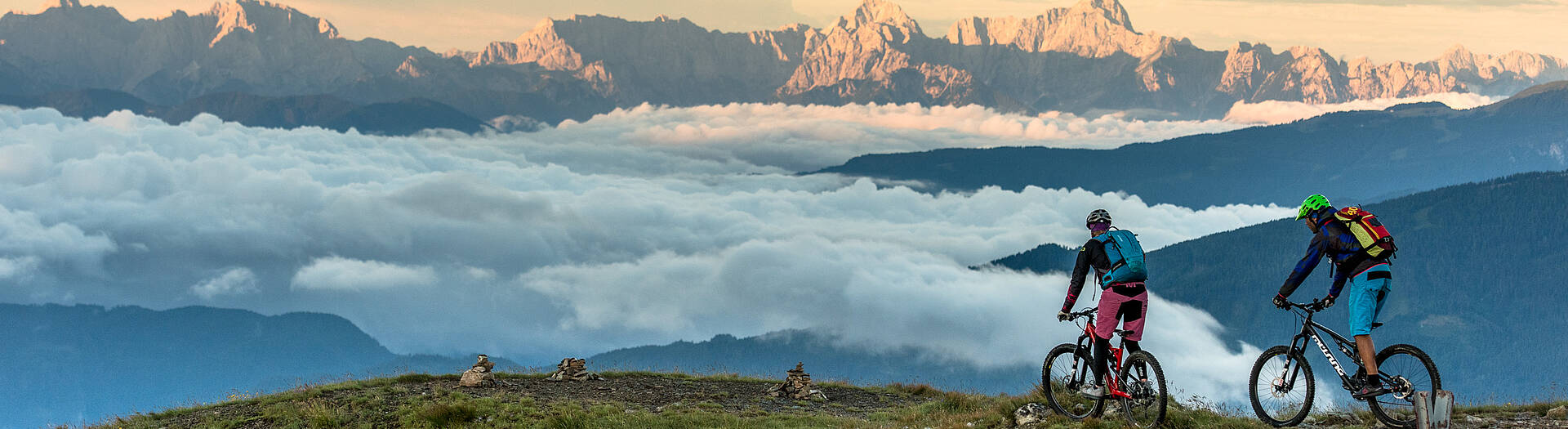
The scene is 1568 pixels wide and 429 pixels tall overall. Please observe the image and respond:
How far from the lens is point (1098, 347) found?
1351 centimetres

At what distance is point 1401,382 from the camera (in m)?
12.7

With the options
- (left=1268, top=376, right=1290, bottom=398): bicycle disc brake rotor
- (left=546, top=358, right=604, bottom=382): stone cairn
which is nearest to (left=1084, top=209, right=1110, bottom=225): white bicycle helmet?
(left=1268, top=376, right=1290, bottom=398): bicycle disc brake rotor

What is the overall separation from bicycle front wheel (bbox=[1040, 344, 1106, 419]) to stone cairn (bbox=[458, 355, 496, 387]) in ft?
40.9

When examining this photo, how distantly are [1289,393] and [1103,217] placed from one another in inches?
150

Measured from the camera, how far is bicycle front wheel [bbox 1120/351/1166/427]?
1296 cm

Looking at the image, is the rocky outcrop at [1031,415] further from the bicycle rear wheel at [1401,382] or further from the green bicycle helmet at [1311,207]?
the green bicycle helmet at [1311,207]

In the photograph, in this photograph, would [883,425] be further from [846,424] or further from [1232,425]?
[1232,425]

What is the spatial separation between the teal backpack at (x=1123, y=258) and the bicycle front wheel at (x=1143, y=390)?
101 cm

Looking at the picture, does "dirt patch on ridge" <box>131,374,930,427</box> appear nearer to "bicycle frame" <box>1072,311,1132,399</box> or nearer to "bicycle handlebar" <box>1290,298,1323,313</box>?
"bicycle frame" <box>1072,311,1132,399</box>

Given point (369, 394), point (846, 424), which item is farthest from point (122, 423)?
point (846, 424)

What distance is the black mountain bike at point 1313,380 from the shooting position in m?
12.7

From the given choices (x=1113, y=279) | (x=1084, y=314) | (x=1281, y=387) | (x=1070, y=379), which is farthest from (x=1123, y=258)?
(x=1281, y=387)

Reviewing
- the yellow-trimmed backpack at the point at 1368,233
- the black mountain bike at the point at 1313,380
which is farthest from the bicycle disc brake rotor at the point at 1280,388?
the yellow-trimmed backpack at the point at 1368,233

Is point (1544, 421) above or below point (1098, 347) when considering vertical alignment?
below
